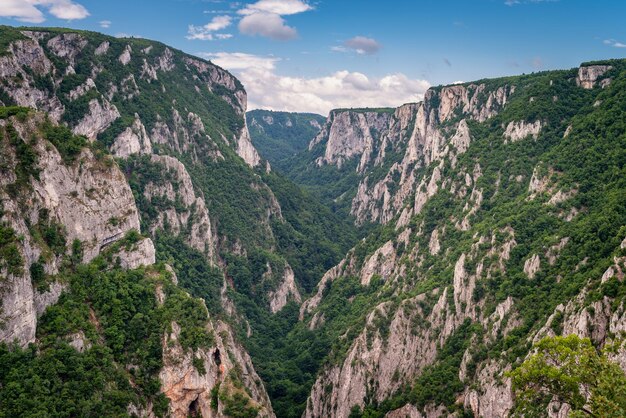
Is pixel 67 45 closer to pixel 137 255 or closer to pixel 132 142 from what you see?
pixel 132 142

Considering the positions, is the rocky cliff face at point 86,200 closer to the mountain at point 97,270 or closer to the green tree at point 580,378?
the mountain at point 97,270

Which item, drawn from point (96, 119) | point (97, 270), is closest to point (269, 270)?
point (96, 119)

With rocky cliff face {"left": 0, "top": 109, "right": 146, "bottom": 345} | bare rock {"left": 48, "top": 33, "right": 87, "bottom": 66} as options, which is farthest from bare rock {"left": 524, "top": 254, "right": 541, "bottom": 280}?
bare rock {"left": 48, "top": 33, "right": 87, "bottom": 66}

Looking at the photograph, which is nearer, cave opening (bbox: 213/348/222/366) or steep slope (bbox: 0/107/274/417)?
steep slope (bbox: 0/107/274/417)

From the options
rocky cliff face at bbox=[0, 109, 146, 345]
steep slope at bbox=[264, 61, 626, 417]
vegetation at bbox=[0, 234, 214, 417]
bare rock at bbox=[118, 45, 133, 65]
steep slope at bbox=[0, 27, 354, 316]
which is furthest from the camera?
bare rock at bbox=[118, 45, 133, 65]

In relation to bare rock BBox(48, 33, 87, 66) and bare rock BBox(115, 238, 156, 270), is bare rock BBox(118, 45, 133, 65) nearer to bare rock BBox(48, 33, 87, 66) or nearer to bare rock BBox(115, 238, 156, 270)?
bare rock BBox(48, 33, 87, 66)

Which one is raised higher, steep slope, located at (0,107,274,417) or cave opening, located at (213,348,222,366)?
steep slope, located at (0,107,274,417)
